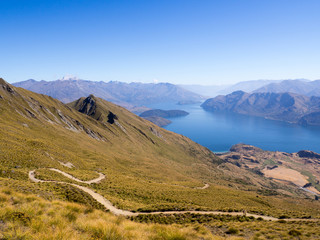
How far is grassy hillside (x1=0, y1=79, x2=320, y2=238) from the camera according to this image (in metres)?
30.4

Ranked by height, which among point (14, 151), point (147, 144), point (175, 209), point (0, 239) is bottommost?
point (147, 144)

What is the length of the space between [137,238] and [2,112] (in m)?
113

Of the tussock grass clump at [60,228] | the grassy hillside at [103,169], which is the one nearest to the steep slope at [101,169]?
the grassy hillside at [103,169]

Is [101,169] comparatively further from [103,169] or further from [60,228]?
[60,228]

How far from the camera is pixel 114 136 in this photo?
167750 mm

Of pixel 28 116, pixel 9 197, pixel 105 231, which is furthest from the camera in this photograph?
pixel 28 116

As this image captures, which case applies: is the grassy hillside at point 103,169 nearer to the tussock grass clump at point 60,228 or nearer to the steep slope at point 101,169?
the steep slope at point 101,169

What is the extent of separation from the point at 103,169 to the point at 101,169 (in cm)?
88

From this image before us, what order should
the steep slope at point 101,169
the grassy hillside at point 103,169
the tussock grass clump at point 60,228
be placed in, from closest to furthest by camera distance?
the tussock grass clump at point 60,228 < the grassy hillside at point 103,169 < the steep slope at point 101,169

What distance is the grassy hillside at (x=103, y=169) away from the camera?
30.4 meters

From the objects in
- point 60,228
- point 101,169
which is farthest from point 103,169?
point 60,228

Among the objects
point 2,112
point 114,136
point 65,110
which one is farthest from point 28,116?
point 114,136

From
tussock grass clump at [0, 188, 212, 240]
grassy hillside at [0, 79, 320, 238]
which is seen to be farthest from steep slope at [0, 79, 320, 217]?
tussock grass clump at [0, 188, 212, 240]

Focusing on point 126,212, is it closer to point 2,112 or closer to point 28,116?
point 2,112
